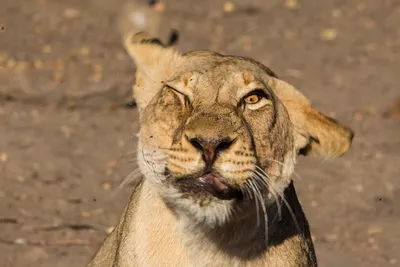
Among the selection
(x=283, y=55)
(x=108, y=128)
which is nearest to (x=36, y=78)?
(x=108, y=128)

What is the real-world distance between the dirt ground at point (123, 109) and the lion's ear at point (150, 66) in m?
2.01

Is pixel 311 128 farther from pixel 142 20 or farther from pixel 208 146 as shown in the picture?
pixel 142 20

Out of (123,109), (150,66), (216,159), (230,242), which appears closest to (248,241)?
(230,242)

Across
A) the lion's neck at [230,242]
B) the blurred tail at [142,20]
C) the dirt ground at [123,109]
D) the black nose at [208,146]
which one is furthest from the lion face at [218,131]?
Result: the blurred tail at [142,20]

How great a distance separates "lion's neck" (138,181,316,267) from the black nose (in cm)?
46

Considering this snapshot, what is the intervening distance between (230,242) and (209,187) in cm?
49

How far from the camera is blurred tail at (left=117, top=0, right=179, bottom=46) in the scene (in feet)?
30.3

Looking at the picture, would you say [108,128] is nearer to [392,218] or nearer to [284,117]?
[392,218]

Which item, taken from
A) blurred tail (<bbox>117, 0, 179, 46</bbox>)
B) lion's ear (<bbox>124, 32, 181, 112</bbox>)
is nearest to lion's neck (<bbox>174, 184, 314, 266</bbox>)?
lion's ear (<bbox>124, 32, 181, 112</bbox>)

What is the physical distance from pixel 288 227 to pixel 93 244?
2194 mm

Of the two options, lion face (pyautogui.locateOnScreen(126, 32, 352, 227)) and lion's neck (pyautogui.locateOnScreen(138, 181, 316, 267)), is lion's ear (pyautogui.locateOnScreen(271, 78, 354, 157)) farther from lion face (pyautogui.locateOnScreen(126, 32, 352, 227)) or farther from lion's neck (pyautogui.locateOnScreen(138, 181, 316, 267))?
lion's neck (pyautogui.locateOnScreen(138, 181, 316, 267))

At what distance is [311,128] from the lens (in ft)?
13.0

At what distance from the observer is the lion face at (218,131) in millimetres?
3426

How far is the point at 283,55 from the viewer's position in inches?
378
